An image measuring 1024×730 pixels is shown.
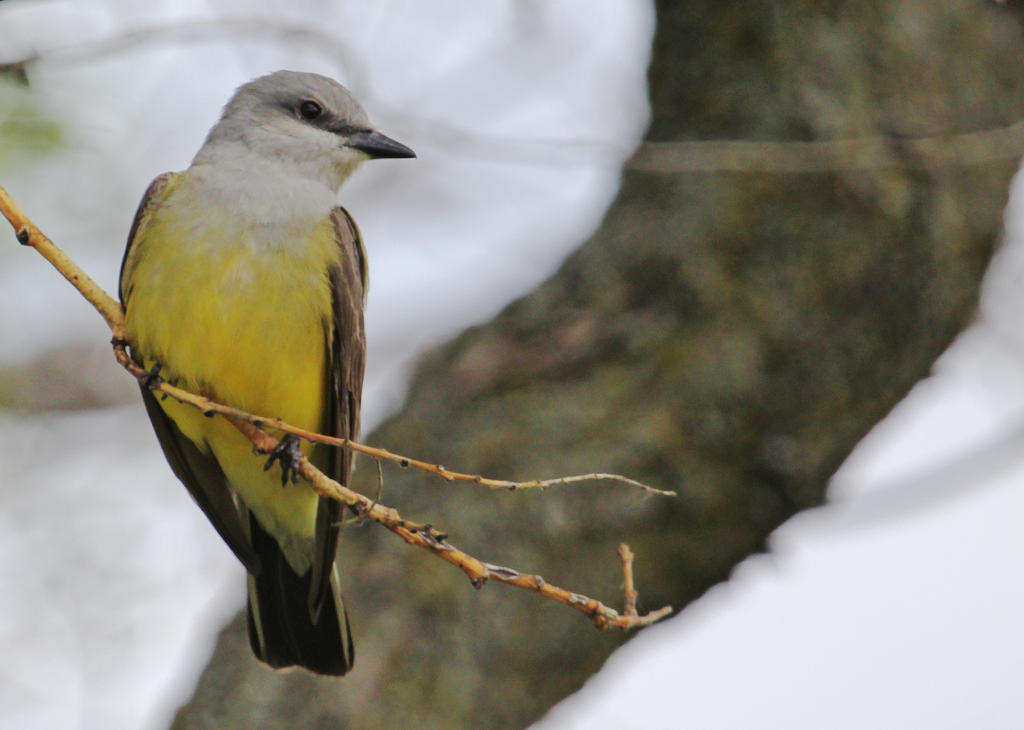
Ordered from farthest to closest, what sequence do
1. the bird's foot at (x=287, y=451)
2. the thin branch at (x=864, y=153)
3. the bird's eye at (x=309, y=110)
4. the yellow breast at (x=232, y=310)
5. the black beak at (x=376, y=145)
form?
the bird's eye at (x=309, y=110), the thin branch at (x=864, y=153), the black beak at (x=376, y=145), the yellow breast at (x=232, y=310), the bird's foot at (x=287, y=451)

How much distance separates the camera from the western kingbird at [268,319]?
4004 millimetres

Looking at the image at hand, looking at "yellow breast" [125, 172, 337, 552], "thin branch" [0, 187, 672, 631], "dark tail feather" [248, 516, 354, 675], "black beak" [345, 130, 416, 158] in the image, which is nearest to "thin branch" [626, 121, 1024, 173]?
"black beak" [345, 130, 416, 158]

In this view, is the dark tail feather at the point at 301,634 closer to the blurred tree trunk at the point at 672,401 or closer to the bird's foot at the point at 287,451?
the blurred tree trunk at the point at 672,401

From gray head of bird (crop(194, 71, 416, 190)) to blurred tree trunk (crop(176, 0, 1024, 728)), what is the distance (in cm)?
87

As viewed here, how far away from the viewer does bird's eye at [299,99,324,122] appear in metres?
4.88

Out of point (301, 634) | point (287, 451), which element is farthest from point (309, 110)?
point (301, 634)

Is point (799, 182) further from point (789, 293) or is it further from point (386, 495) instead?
point (386, 495)

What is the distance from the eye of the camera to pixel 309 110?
4891 mm

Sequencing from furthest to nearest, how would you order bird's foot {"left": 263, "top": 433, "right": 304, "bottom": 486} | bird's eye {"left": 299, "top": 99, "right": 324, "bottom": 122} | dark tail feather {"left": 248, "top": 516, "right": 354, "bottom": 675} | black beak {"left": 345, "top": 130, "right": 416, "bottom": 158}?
bird's eye {"left": 299, "top": 99, "right": 324, "bottom": 122} → black beak {"left": 345, "top": 130, "right": 416, "bottom": 158} → dark tail feather {"left": 248, "top": 516, "right": 354, "bottom": 675} → bird's foot {"left": 263, "top": 433, "right": 304, "bottom": 486}

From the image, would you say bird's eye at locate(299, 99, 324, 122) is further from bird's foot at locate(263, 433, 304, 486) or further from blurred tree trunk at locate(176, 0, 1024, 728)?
bird's foot at locate(263, 433, 304, 486)

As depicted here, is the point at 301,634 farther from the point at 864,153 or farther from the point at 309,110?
the point at 864,153

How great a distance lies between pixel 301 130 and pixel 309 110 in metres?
0.11

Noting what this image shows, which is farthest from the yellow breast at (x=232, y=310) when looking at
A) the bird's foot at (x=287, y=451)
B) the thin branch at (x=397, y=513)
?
the thin branch at (x=397, y=513)

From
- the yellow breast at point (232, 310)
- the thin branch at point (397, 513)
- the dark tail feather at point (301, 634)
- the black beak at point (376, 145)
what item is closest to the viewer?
the thin branch at point (397, 513)
